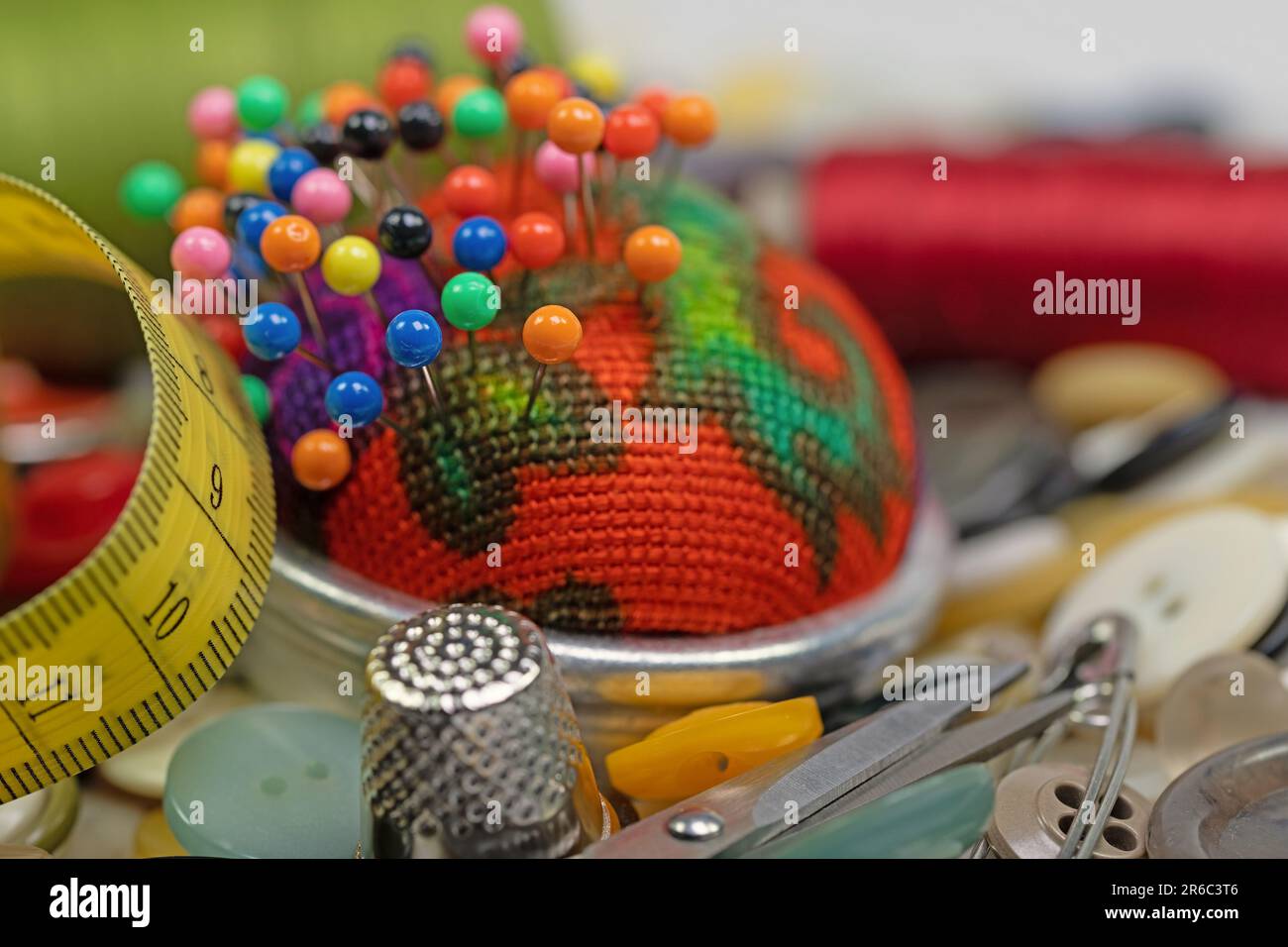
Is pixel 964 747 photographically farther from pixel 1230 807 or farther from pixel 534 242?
pixel 534 242

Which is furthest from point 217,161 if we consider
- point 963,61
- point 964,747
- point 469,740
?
point 963,61

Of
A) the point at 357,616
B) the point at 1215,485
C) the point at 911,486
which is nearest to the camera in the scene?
the point at 357,616

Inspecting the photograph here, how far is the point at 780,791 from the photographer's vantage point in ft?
2.03

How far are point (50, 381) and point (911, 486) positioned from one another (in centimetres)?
82

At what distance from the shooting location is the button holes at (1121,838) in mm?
655

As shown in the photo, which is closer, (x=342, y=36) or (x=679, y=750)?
(x=679, y=750)

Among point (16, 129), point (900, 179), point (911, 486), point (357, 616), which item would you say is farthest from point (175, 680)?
point (900, 179)

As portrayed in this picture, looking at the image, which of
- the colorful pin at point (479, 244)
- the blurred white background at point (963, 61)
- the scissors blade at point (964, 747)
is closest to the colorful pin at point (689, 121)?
the colorful pin at point (479, 244)

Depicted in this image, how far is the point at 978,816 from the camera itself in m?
0.57

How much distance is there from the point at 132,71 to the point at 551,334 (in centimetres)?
70

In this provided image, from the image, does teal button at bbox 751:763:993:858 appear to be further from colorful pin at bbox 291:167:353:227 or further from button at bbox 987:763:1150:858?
colorful pin at bbox 291:167:353:227

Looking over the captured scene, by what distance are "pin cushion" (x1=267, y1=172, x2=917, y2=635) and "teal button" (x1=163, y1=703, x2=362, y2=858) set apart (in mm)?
94

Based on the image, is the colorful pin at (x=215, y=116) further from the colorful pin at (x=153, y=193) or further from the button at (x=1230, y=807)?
the button at (x=1230, y=807)

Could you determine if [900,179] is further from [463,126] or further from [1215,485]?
[463,126]
